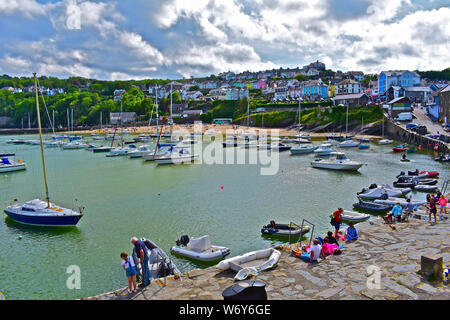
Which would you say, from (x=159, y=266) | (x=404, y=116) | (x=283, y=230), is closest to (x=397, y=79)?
(x=404, y=116)

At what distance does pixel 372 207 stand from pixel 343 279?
13.6 meters

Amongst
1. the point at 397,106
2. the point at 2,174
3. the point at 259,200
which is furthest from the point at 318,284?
the point at 397,106

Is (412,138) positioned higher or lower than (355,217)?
higher

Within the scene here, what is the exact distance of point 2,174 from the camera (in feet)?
137

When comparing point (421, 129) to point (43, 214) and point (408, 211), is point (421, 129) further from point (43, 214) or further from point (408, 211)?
point (43, 214)

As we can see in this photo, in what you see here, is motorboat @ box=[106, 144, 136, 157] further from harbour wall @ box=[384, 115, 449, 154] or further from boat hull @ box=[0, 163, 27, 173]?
harbour wall @ box=[384, 115, 449, 154]

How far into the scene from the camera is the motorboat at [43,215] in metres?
19.9

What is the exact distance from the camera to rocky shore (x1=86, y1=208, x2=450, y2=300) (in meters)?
9.21

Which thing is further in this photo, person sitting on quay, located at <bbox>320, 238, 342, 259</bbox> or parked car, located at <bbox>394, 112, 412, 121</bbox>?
parked car, located at <bbox>394, 112, 412, 121</bbox>

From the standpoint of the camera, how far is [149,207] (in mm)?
25078

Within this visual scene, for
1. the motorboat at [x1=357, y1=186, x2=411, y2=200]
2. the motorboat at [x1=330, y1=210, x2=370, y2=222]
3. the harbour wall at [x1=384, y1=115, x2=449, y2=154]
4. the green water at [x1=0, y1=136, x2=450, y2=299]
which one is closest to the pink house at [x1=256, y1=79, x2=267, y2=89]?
the harbour wall at [x1=384, y1=115, x2=449, y2=154]

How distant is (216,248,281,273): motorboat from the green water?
3.48m

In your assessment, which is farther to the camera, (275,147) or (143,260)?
(275,147)

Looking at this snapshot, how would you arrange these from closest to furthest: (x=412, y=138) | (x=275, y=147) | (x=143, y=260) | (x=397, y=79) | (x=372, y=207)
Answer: (x=143, y=260), (x=372, y=207), (x=275, y=147), (x=412, y=138), (x=397, y=79)
